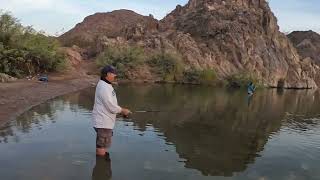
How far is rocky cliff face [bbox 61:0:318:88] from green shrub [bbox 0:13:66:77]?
88.6 feet

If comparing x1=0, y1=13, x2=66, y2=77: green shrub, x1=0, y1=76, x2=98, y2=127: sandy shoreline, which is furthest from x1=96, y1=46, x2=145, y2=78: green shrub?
x1=0, y1=76, x2=98, y2=127: sandy shoreline

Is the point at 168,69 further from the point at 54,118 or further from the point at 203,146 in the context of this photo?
the point at 203,146

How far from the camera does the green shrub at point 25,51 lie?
1677 inches

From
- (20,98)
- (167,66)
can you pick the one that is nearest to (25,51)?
(20,98)

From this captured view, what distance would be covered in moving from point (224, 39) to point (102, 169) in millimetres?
78055

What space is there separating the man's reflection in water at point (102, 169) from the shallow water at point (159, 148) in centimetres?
2

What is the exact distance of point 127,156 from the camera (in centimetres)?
1291

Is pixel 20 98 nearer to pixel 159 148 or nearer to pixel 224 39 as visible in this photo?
pixel 159 148

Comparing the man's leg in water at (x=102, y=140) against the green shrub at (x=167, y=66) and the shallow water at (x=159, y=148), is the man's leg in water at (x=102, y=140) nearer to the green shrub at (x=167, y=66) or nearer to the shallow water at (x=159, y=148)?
the shallow water at (x=159, y=148)

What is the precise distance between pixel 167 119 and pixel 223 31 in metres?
67.6

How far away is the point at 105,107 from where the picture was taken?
449 inches

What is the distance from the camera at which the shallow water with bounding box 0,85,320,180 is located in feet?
36.8

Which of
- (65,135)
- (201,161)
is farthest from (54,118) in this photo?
(201,161)

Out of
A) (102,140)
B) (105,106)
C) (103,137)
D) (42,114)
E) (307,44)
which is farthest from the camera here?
(307,44)
